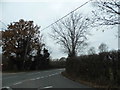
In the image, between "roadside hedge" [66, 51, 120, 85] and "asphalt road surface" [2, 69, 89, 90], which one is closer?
"roadside hedge" [66, 51, 120, 85]

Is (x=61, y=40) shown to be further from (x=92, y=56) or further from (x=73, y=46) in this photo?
(x=92, y=56)

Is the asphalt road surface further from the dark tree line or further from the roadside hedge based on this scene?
the dark tree line

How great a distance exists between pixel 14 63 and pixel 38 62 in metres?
6.13

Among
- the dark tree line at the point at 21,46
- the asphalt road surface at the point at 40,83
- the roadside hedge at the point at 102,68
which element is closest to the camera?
the roadside hedge at the point at 102,68

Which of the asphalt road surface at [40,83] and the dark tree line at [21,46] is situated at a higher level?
the dark tree line at [21,46]

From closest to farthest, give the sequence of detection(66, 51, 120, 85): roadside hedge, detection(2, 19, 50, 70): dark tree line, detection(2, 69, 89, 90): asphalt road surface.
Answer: detection(66, 51, 120, 85): roadside hedge < detection(2, 69, 89, 90): asphalt road surface < detection(2, 19, 50, 70): dark tree line

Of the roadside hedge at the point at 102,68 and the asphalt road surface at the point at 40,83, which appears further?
the asphalt road surface at the point at 40,83

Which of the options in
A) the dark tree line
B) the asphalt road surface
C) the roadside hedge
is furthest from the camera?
the dark tree line

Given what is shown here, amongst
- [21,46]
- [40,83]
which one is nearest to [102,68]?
[40,83]

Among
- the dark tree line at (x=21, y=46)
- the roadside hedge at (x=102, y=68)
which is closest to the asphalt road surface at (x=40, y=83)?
the roadside hedge at (x=102, y=68)

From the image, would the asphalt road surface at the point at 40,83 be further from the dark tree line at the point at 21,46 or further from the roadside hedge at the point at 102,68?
the dark tree line at the point at 21,46

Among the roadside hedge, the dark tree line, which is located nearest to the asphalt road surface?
the roadside hedge

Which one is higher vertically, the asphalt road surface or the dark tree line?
the dark tree line

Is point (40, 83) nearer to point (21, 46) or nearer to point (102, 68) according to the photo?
point (102, 68)
